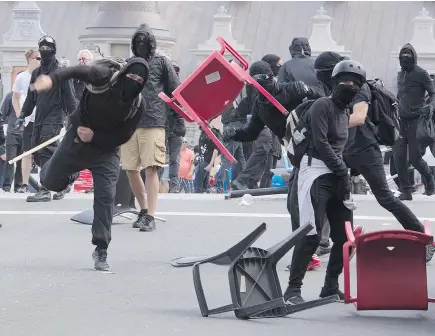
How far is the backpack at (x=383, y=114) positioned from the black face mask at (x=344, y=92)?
1.43 metres

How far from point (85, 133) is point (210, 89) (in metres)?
2.22

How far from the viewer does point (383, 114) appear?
34.1ft

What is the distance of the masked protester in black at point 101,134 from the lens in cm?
957

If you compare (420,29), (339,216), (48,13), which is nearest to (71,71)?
(339,216)

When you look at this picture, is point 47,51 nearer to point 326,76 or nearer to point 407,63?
point 407,63

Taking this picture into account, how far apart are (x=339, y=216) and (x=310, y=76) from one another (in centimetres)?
288

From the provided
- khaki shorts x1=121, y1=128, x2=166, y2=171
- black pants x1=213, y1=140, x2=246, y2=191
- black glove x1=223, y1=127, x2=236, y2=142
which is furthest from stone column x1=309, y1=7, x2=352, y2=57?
black glove x1=223, y1=127, x2=236, y2=142

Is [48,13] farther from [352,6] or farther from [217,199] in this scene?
[217,199]

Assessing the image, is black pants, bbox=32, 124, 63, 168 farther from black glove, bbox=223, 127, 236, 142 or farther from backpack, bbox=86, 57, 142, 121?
backpack, bbox=86, 57, 142, 121

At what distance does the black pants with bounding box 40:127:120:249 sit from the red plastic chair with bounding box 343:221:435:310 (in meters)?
2.48

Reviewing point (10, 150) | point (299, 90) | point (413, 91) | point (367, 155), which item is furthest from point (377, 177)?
point (10, 150)

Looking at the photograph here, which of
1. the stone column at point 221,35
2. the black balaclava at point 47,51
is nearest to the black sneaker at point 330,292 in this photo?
the black balaclava at point 47,51

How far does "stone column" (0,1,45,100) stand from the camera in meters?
40.7

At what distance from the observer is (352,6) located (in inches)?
1668
